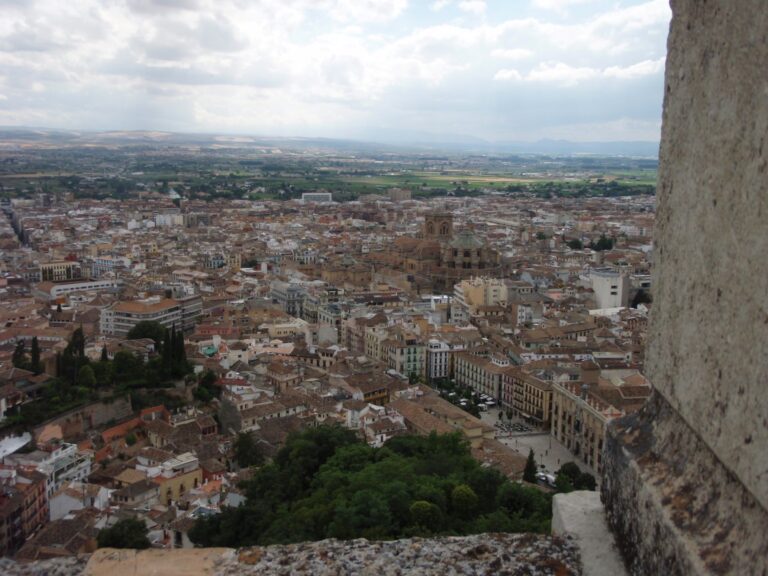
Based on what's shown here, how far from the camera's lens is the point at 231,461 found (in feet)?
51.0

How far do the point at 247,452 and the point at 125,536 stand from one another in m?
4.52

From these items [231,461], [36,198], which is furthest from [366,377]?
[36,198]

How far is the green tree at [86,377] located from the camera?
18.2m

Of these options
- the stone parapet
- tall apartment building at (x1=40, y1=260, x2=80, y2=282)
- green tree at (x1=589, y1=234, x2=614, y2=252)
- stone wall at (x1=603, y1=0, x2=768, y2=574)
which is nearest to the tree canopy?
the stone parapet

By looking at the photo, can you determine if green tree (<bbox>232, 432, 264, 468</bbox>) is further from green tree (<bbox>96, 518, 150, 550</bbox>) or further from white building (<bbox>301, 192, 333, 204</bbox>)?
white building (<bbox>301, 192, 333, 204</bbox>)

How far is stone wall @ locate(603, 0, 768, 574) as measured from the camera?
1930 mm

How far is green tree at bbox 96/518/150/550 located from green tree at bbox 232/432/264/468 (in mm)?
3961

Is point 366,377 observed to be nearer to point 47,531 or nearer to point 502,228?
point 47,531

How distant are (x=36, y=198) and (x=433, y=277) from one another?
143 feet

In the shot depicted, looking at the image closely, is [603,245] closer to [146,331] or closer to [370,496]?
[146,331]

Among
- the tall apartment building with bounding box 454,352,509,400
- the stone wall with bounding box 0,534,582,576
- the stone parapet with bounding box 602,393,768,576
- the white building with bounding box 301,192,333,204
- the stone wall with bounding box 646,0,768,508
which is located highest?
the stone wall with bounding box 646,0,768,508

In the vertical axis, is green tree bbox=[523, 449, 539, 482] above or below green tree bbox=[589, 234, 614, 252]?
above

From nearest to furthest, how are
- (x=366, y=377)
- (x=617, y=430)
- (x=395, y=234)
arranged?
(x=617, y=430)
(x=366, y=377)
(x=395, y=234)

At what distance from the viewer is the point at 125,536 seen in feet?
35.5
